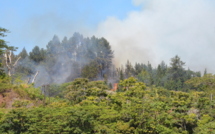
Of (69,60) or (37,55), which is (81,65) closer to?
(69,60)

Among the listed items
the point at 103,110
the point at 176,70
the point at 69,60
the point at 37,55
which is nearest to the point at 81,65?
the point at 69,60

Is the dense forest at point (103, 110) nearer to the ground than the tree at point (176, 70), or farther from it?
nearer to the ground

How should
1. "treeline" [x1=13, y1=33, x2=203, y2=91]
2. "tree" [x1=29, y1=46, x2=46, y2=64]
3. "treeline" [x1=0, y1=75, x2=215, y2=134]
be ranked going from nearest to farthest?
"treeline" [x1=0, y1=75, x2=215, y2=134] < "treeline" [x1=13, y1=33, x2=203, y2=91] < "tree" [x1=29, y1=46, x2=46, y2=64]

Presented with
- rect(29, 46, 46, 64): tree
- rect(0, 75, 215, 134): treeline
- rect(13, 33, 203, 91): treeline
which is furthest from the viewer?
rect(29, 46, 46, 64): tree

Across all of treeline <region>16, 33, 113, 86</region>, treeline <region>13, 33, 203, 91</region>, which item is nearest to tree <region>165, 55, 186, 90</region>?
treeline <region>13, 33, 203, 91</region>

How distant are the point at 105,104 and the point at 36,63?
33790 millimetres

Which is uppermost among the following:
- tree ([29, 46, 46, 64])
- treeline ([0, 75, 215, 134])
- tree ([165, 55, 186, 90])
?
tree ([29, 46, 46, 64])

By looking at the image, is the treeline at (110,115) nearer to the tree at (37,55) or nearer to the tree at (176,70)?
the tree at (176,70)

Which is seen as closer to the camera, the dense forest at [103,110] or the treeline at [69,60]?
the dense forest at [103,110]

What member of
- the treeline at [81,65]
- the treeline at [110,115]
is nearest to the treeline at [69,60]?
the treeline at [81,65]

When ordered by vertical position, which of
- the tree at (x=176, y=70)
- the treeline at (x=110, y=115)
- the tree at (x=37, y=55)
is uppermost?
the tree at (x=37, y=55)

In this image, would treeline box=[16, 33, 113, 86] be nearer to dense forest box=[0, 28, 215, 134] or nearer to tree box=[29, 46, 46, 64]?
tree box=[29, 46, 46, 64]

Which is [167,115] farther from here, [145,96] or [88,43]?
[88,43]

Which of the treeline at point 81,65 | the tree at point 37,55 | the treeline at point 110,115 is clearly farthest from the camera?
the tree at point 37,55
